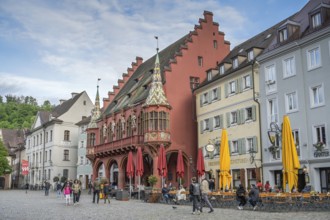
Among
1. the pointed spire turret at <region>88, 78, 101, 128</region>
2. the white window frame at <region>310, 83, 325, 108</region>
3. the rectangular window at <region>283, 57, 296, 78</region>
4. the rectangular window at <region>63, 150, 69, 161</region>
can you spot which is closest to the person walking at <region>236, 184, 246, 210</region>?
the white window frame at <region>310, 83, 325, 108</region>

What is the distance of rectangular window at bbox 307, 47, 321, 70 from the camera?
28311 millimetres

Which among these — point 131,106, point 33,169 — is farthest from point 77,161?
point 131,106

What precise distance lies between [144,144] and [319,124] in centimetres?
1742

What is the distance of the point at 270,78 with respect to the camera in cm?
3219

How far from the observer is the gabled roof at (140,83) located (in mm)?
44719

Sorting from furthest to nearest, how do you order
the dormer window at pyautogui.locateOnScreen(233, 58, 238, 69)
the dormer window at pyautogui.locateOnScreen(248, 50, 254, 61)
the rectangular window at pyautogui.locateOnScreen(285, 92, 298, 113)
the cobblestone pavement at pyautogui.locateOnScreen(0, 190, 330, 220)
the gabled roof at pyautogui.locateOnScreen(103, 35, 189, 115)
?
the gabled roof at pyautogui.locateOnScreen(103, 35, 189, 115)
the dormer window at pyautogui.locateOnScreen(233, 58, 238, 69)
the dormer window at pyautogui.locateOnScreen(248, 50, 254, 61)
the rectangular window at pyautogui.locateOnScreen(285, 92, 298, 113)
the cobblestone pavement at pyautogui.locateOnScreen(0, 190, 330, 220)

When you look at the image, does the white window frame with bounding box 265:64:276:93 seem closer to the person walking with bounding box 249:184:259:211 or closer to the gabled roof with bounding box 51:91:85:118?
the person walking with bounding box 249:184:259:211

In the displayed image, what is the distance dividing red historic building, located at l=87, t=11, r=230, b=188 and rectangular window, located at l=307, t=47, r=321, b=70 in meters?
15.2

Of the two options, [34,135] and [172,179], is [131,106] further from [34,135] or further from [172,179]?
[34,135]

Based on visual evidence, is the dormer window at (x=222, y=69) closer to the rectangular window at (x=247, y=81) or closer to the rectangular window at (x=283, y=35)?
the rectangular window at (x=247, y=81)

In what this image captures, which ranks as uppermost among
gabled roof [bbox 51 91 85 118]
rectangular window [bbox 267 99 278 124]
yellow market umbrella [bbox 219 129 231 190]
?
gabled roof [bbox 51 91 85 118]

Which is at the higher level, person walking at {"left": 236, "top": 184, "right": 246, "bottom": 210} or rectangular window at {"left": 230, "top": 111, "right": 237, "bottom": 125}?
rectangular window at {"left": 230, "top": 111, "right": 237, "bottom": 125}

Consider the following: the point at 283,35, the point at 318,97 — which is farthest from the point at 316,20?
the point at 318,97

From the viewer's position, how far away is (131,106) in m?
44.4
